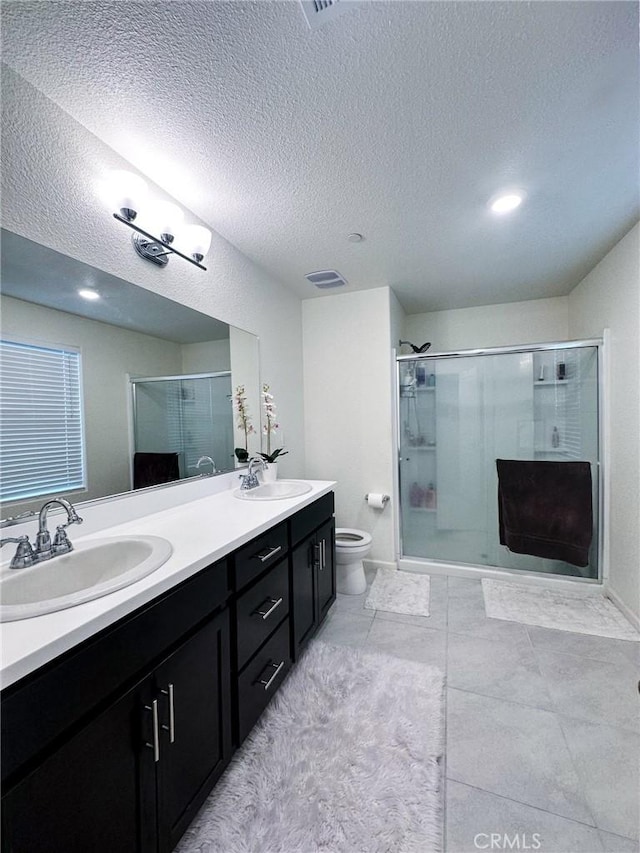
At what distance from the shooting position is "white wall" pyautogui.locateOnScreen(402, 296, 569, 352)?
10.3 feet

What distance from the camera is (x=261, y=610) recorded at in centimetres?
138

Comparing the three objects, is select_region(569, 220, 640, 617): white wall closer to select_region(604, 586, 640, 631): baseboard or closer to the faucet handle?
select_region(604, 586, 640, 631): baseboard

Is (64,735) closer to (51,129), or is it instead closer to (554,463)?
(51,129)

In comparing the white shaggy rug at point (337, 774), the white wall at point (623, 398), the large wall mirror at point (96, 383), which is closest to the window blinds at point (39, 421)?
the large wall mirror at point (96, 383)

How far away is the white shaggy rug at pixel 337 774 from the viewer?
3.41ft

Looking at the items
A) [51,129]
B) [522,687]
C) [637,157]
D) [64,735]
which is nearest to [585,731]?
[522,687]

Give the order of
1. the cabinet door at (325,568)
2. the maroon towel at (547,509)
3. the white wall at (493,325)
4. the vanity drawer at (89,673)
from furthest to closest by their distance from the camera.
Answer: the white wall at (493,325) < the maroon towel at (547,509) < the cabinet door at (325,568) < the vanity drawer at (89,673)

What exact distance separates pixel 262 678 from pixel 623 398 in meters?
2.54

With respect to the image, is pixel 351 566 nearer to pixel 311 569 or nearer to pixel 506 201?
pixel 311 569

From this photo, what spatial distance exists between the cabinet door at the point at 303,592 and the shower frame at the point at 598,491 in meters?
1.21

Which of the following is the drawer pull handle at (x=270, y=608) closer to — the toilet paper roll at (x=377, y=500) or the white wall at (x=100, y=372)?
the white wall at (x=100, y=372)

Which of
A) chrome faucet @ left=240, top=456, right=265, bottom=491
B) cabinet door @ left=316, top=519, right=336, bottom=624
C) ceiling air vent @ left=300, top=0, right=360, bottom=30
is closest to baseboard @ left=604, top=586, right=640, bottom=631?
cabinet door @ left=316, top=519, right=336, bottom=624

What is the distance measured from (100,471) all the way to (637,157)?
2.49 m

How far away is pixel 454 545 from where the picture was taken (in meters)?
2.89
